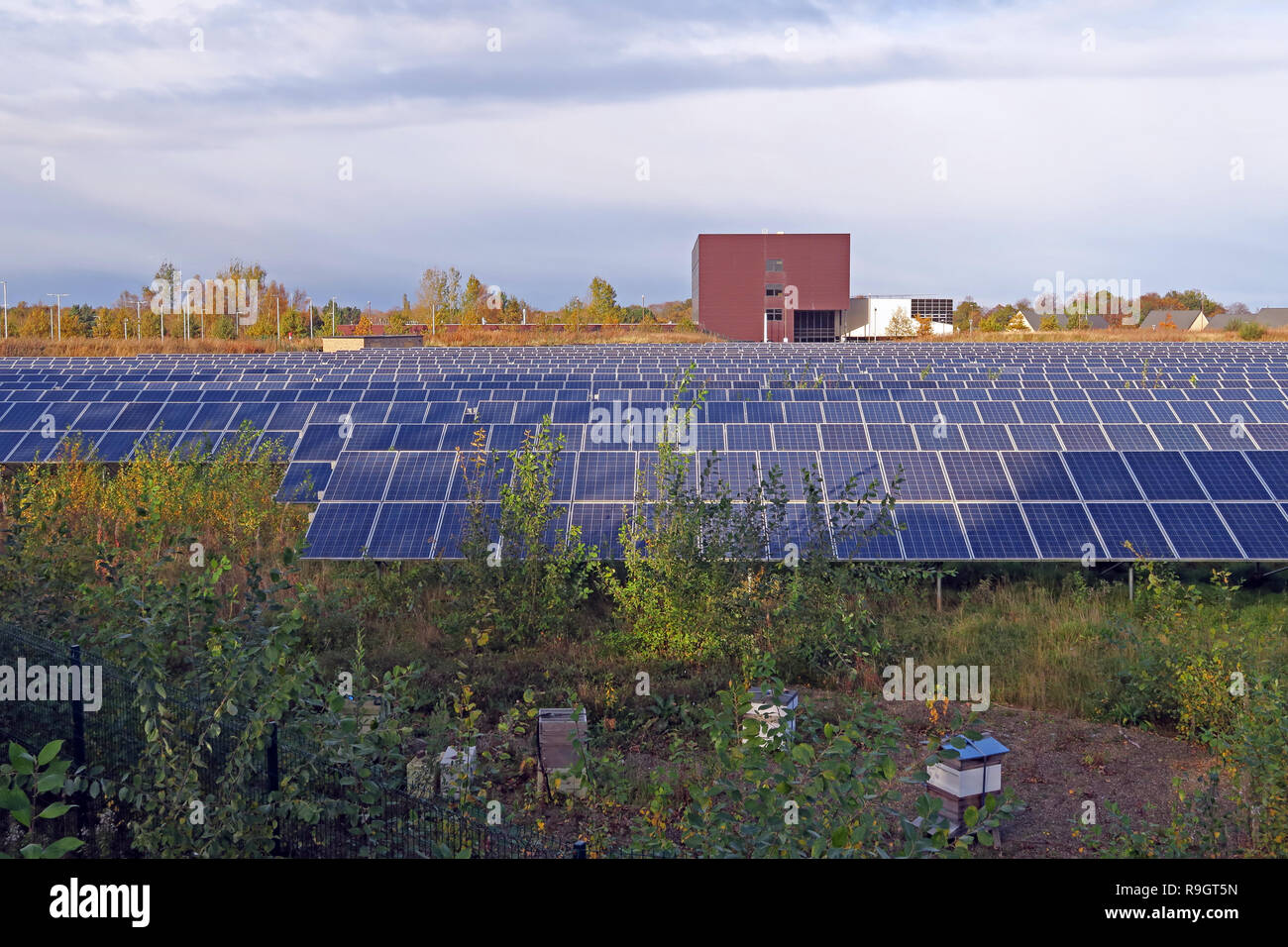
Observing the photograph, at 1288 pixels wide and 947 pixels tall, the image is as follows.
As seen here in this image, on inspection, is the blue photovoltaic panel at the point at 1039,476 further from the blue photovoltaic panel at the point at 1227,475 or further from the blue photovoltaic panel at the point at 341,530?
Answer: the blue photovoltaic panel at the point at 341,530

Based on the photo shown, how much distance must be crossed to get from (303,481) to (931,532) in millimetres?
9925

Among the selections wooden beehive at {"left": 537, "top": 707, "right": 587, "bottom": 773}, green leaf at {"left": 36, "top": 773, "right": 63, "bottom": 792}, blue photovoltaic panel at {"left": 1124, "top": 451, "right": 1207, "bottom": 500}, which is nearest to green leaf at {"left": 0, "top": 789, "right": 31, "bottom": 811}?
green leaf at {"left": 36, "top": 773, "right": 63, "bottom": 792}

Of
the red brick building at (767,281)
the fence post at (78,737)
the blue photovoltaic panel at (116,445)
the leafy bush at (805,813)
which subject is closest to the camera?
the leafy bush at (805,813)

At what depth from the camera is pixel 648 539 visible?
11.2 meters

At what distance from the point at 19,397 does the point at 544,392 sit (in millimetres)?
12319

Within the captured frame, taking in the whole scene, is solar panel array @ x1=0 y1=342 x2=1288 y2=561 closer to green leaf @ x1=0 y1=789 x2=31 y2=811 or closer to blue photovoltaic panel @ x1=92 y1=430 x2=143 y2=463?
blue photovoltaic panel @ x1=92 y1=430 x2=143 y2=463

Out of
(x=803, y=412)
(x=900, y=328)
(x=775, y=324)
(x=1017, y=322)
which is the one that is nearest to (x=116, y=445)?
(x=803, y=412)

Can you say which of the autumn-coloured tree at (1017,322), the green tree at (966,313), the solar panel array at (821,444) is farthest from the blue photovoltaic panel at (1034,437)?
the green tree at (966,313)

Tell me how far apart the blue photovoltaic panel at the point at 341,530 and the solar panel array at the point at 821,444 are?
3 centimetres

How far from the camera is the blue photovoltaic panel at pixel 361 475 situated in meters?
14.1

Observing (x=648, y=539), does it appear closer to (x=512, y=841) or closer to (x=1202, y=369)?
(x=512, y=841)

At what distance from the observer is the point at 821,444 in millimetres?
16078

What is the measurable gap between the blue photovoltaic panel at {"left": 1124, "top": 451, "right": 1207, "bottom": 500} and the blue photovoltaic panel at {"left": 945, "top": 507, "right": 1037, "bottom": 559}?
2.15 meters
